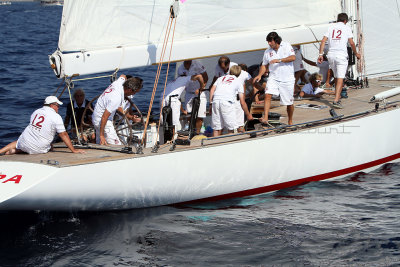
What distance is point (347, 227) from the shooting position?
29.0ft

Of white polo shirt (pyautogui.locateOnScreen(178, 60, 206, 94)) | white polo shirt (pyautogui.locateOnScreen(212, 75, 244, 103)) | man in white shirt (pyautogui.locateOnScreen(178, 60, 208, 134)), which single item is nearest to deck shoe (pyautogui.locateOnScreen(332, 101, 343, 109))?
white polo shirt (pyautogui.locateOnScreen(212, 75, 244, 103))

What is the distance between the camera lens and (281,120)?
36.0 ft

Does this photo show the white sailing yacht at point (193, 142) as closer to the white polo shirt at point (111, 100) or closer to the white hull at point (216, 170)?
the white hull at point (216, 170)

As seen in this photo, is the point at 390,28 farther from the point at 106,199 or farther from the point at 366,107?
the point at 106,199

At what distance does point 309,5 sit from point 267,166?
3425 millimetres

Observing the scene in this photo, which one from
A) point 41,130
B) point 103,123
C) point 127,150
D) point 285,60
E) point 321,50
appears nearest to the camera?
point 127,150

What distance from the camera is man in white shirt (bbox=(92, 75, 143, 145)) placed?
9.45 m

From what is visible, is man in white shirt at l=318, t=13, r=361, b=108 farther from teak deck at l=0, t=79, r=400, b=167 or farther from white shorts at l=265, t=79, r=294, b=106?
white shorts at l=265, t=79, r=294, b=106

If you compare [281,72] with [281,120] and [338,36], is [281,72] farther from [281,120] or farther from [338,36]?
[338,36]

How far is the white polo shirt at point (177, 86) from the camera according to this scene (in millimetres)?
11133

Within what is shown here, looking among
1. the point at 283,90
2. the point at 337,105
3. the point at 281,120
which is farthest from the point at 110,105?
the point at 337,105

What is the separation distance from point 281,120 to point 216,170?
2.08 meters

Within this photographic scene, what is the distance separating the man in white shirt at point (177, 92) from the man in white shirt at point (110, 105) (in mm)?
1298

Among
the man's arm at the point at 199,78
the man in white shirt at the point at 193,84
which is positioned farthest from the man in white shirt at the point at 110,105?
the man in white shirt at the point at 193,84
